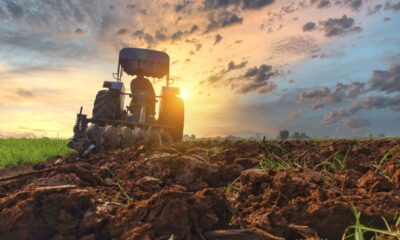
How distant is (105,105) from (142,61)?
2547 millimetres

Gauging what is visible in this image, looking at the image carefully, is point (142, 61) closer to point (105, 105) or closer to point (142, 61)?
point (142, 61)

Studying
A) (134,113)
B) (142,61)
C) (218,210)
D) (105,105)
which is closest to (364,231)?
(218,210)

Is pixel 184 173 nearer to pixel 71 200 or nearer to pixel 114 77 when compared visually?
pixel 71 200

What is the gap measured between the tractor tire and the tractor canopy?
1.89 metres

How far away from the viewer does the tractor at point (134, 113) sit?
30.3ft

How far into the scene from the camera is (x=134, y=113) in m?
12.2

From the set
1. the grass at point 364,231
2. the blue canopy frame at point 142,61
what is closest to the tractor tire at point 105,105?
the blue canopy frame at point 142,61

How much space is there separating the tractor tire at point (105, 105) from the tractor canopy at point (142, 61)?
189 centimetres

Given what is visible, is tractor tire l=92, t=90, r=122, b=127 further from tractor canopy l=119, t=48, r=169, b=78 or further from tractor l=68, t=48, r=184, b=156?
tractor canopy l=119, t=48, r=169, b=78

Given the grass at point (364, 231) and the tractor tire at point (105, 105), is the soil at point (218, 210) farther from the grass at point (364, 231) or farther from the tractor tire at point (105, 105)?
the tractor tire at point (105, 105)

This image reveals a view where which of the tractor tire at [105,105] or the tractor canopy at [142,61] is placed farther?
the tractor canopy at [142,61]

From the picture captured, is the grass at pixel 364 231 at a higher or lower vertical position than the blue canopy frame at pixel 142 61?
lower

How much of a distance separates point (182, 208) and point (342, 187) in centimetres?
113

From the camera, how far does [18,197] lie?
97.3 inches
